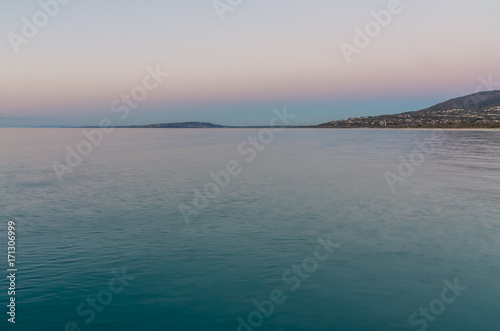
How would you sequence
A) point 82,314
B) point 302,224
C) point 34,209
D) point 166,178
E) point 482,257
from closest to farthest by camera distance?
point 82,314
point 482,257
point 302,224
point 34,209
point 166,178

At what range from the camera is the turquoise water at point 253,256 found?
44.8ft

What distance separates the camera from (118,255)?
19.3 metres

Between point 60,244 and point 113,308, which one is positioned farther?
point 60,244

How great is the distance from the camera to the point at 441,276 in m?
17.0

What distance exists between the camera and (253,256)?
758 inches

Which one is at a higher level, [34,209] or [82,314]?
[34,209]

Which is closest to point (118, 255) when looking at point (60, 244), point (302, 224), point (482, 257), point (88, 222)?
point (60, 244)

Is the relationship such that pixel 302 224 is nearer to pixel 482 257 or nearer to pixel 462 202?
pixel 482 257

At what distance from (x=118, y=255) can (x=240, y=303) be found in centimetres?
747

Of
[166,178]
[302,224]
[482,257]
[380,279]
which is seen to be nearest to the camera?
[380,279]

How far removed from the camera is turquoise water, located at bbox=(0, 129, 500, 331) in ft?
44.8

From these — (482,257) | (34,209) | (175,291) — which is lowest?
(482,257)


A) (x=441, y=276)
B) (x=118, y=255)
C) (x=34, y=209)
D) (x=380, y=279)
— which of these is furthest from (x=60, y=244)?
(x=441, y=276)

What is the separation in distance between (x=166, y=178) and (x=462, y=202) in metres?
28.7
